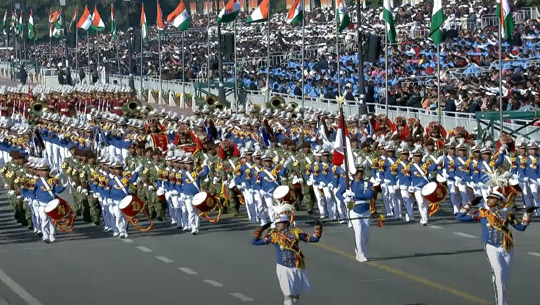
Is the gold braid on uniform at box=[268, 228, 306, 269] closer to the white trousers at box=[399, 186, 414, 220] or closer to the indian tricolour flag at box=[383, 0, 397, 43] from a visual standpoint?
the white trousers at box=[399, 186, 414, 220]

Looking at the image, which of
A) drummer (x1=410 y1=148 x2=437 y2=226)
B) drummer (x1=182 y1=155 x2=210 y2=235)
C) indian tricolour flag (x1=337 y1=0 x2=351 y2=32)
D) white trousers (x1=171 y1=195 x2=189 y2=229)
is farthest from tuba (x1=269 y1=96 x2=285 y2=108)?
drummer (x1=182 y1=155 x2=210 y2=235)

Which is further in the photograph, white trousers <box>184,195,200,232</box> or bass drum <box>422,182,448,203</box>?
white trousers <box>184,195,200,232</box>

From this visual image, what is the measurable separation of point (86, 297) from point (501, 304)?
6.12m

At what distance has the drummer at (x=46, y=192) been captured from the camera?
3103cm

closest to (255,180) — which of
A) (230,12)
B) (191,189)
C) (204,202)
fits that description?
(191,189)

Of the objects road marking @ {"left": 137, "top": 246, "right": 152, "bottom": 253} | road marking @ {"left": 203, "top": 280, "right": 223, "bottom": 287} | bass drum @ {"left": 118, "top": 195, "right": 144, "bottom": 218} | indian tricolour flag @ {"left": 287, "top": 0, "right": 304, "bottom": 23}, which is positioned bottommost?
road marking @ {"left": 137, "top": 246, "right": 152, "bottom": 253}

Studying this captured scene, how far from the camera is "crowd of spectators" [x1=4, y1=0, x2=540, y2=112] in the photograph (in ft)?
173

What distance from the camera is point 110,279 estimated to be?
25.8 metres

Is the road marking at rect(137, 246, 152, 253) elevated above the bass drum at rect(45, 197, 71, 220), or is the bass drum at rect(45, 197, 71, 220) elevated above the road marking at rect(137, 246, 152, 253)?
the bass drum at rect(45, 197, 71, 220)

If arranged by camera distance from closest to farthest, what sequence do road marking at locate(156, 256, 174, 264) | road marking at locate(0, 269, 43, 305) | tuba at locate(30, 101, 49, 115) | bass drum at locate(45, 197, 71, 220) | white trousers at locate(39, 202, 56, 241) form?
1. road marking at locate(0, 269, 43, 305)
2. road marking at locate(156, 256, 174, 264)
3. bass drum at locate(45, 197, 71, 220)
4. white trousers at locate(39, 202, 56, 241)
5. tuba at locate(30, 101, 49, 115)

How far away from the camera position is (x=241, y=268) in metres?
26.4

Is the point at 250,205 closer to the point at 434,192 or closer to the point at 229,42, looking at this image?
the point at 434,192

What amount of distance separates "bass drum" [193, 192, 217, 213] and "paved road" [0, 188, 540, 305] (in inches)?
21.9

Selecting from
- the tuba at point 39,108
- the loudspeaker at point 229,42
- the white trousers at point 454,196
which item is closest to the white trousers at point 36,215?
the white trousers at point 454,196
